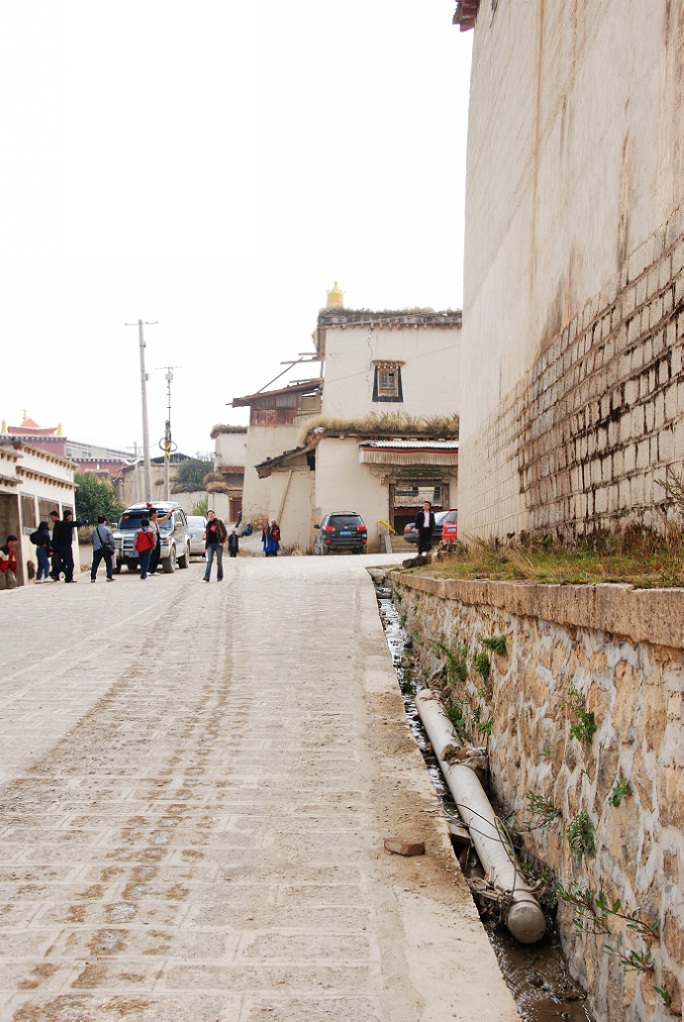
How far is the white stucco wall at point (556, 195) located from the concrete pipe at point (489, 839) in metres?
2.14

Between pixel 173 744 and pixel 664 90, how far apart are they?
537 cm

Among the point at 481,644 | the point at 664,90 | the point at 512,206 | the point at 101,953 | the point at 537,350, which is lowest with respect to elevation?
the point at 101,953

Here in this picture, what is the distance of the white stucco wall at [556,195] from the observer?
5.54 m

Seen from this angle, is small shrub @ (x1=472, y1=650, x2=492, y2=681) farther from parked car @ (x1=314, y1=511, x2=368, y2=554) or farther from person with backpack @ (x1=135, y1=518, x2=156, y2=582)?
parked car @ (x1=314, y1=511, x2=368, y2=554)

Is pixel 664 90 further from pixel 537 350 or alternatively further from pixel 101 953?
pixel 101 953

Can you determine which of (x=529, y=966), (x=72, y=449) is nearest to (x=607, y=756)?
(x=529, y=966)

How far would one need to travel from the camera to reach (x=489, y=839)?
519cm

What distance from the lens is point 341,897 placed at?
14.0 feet

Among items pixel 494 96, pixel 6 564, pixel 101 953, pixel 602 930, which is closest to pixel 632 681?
pixel 602 930

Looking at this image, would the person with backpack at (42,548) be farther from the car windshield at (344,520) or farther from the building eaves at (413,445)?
the building eaves at (413,445)

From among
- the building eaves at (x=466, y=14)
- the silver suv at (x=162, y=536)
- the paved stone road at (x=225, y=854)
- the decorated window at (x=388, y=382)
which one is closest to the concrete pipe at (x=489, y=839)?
the paved stone road at (x=225, y=854)

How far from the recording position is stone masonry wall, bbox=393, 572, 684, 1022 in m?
3.12

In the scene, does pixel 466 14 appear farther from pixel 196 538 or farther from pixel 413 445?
pixel 413 445

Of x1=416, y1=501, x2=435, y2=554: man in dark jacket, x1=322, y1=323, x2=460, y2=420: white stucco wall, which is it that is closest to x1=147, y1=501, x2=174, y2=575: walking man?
x1=416, y1=501, x2=435, y2=554: man in dark jacket
